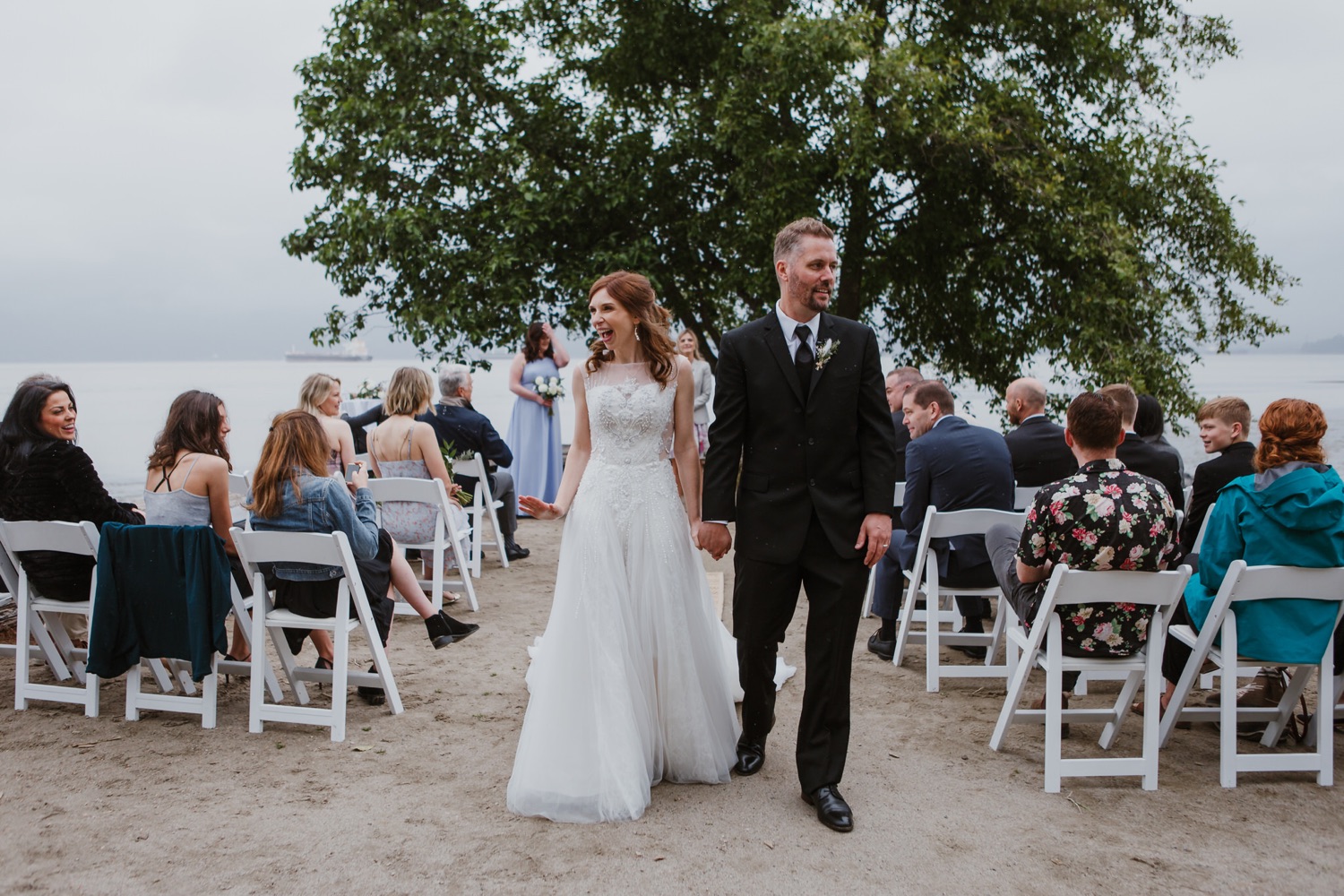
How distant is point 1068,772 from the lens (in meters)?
3.68

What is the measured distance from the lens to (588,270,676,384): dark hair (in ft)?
12.1

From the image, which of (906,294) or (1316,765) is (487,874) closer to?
(1316,765)

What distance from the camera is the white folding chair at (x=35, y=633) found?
184 inches

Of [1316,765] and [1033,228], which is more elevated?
[1033,228]

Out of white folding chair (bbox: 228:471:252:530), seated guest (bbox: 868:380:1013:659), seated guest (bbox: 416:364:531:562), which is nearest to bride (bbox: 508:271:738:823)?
seated guest (bbox: 868:380:1013:659)

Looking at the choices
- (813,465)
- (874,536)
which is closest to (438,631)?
(813,465)

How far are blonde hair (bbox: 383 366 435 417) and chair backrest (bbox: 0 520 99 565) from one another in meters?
2.44

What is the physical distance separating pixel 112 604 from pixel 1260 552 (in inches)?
174

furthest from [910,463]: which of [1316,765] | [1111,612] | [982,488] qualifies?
[1316,765]

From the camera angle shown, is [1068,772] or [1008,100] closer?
[1068,772]

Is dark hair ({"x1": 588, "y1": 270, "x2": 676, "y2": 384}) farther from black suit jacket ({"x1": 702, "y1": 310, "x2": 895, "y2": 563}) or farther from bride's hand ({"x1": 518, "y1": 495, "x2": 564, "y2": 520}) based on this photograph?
bride's hand ({"x1": 518, "y1": 495, "x2": 564, "y2": 520})

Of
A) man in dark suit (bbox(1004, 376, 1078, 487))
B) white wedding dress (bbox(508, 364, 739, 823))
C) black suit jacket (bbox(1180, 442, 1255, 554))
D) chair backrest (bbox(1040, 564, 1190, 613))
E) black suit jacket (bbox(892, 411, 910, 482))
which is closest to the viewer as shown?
white wedding dress (bbox(508, 364, 739, 823))

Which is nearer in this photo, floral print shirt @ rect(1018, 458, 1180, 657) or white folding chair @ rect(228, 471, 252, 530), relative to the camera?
floral print shirt @ rect(1018, 458, 1180, 657)

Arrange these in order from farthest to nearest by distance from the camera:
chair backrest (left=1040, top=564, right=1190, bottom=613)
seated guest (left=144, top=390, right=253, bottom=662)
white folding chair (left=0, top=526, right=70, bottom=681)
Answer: white folding chair (left=0, top=526, right=70, bottom=681)
seated guest (left=144, top=390, right=253, bottom=662)
chair backrest (left=1040, top=564, right=1190, bottom=613)
